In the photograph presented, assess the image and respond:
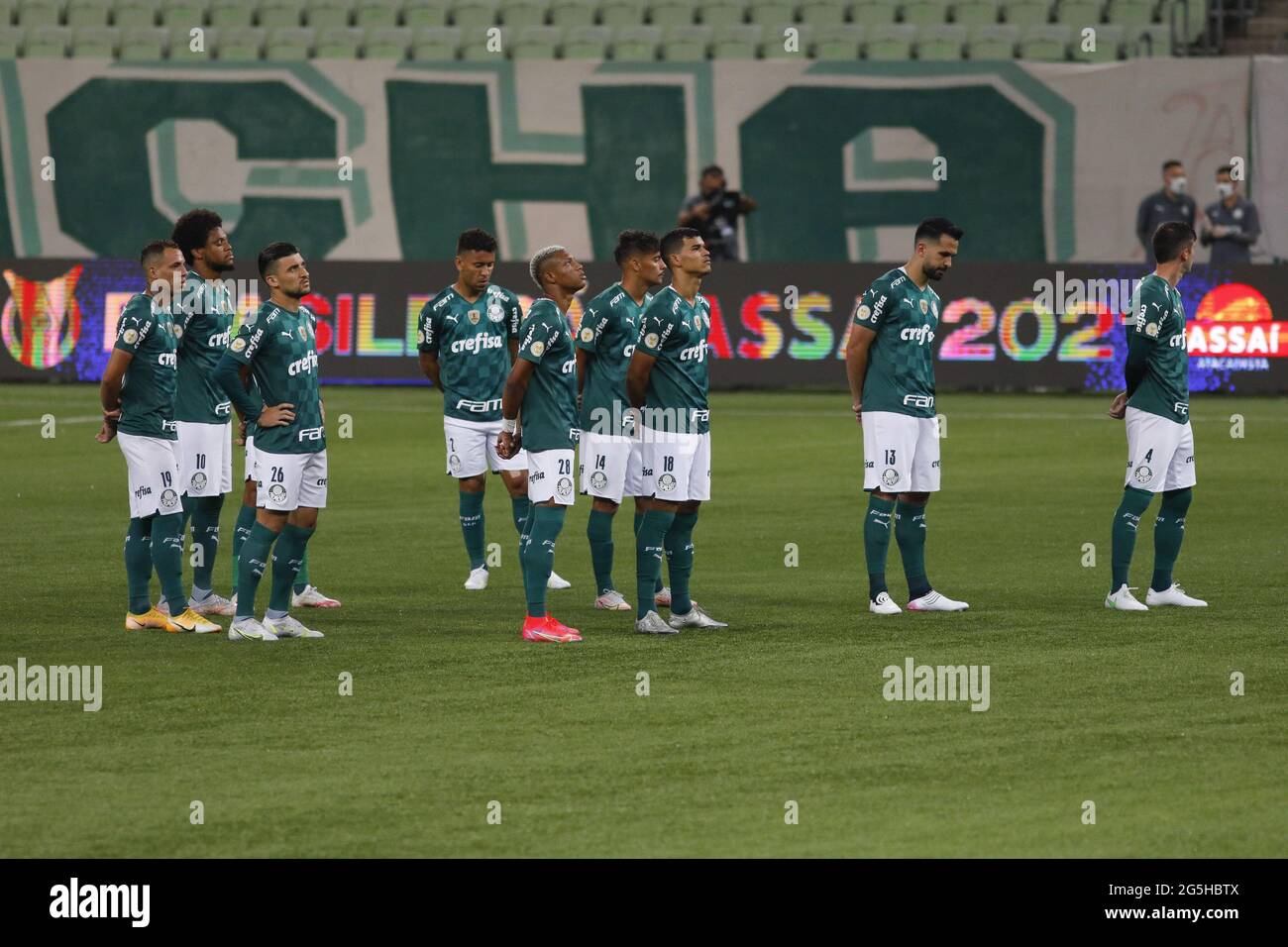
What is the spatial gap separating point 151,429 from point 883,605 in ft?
13.7

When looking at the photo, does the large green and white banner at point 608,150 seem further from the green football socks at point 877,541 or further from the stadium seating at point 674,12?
the green football socks at point 877,541

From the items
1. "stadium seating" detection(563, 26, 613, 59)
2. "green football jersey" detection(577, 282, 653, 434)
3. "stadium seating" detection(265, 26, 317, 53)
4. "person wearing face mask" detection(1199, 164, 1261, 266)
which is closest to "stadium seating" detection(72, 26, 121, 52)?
"stadium seating" detection(265, 26, 317, 53)

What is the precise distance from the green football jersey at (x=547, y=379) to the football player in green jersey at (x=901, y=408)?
182 centimetres

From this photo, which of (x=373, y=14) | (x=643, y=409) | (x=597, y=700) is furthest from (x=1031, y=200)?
(x=597, y=700)

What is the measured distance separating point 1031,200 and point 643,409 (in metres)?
19.9

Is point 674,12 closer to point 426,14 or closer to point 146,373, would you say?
point 426,14

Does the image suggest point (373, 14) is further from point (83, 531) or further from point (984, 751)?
point (984, 751)

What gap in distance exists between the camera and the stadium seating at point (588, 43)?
1266 inches

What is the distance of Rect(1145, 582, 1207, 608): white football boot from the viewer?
1198cm

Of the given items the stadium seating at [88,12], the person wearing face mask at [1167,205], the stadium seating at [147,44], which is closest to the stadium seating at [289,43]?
the stadium seating at [147,44]

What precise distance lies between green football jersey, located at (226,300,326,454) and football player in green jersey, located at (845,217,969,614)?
3.09 meters

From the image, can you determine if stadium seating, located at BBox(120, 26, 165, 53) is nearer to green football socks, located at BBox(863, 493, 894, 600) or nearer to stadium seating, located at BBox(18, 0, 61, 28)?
stadium seating, located at BBox(18, 0, 61, 28)

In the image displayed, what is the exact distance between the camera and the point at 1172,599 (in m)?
12.0

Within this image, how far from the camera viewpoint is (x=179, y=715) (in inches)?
357
